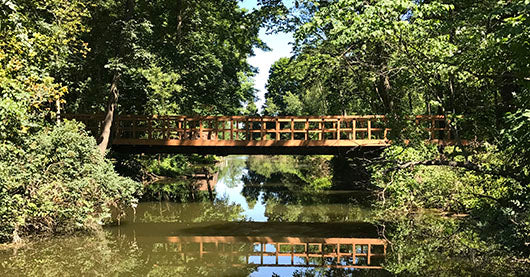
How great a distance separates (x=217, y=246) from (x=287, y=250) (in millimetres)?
1976

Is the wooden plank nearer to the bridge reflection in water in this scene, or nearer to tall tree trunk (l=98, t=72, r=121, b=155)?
tall tree trunk (l=98, t=72, r=121, b=155)

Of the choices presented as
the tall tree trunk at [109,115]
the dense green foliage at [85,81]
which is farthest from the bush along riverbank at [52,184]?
the tall tree trunk at [109,115]

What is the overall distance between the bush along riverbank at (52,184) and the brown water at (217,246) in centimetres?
60

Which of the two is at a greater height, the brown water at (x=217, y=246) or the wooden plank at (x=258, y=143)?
the wooden plank at (x=258, y=143)

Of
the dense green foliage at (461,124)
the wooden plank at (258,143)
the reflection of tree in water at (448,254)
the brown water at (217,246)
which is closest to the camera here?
the dense green foliage at (461,124)

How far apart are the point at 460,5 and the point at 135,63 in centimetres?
1199

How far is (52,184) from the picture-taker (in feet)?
35.7

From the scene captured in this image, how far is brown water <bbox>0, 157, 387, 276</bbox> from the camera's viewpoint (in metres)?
9.05

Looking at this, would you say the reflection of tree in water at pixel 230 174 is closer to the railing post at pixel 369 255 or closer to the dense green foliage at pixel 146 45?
the dense green foliage at pixel 146 45

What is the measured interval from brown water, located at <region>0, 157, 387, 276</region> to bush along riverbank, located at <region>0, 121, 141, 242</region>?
0.60 metres

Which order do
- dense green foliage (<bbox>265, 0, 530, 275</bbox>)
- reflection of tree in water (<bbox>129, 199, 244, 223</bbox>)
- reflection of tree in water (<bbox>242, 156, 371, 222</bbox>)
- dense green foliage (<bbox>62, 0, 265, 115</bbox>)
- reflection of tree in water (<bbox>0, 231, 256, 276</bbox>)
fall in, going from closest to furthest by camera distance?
1. dense green foliage (<bbox>265, 0, 530, 275</bbox>)
2. reflection of tree in water (<bbox>0, 231, 256, 276</bbox>)
3. reflection of tree in water (<bbox>129, 199, 244, 223</bbox>)
4. reflection of tree in water (<bbox>242, 156, 371, 222</bbox>)
5. dense green foliage (<bbox>62, 0, 265, 115</bbox>)

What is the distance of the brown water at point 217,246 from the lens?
9.05 m

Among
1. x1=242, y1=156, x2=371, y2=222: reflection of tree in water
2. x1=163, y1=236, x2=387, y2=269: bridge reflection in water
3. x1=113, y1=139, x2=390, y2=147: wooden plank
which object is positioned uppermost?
x1=113, y1=139, x2=390, y2=147: wooden plank

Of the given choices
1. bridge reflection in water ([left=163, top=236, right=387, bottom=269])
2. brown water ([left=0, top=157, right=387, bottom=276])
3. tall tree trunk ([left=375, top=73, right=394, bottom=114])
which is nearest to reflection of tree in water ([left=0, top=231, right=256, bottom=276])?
brown water ([left=0, top=157, right=387, bottom=276])
